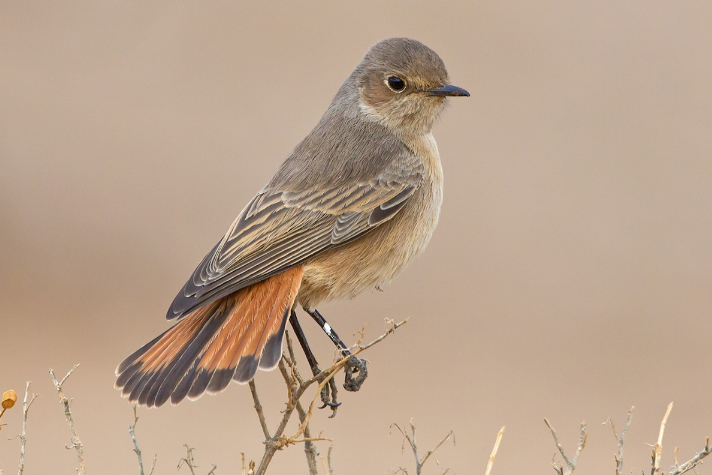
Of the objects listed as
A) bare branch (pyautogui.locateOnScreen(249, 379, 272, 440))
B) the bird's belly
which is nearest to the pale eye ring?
the bird's belly

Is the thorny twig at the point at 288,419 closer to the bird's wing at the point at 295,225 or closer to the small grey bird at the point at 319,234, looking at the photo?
the small grey bird at the point at 319,234

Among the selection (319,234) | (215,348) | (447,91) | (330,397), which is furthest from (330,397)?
(447,91)

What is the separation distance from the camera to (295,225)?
452cm

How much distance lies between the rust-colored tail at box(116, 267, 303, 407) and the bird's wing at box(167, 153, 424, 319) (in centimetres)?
10

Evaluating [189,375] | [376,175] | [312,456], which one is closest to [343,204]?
[376,175]

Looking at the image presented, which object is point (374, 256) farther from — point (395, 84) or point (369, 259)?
point (395, 84)

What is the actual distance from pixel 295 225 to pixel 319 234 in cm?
13

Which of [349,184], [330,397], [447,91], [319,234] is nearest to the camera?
[330,397]

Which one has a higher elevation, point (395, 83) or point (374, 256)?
point (395, 83)

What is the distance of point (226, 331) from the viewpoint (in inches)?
162

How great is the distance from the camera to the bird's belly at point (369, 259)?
4480mm

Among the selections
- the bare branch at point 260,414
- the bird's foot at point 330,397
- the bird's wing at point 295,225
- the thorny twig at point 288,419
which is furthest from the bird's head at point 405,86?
the bare branch at point 260,414

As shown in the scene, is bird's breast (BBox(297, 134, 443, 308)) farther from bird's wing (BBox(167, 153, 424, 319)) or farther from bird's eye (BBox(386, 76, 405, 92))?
bird's eye (BBox(386, 76, 405, 92))

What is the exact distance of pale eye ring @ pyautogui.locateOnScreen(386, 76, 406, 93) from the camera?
5.00 metres
